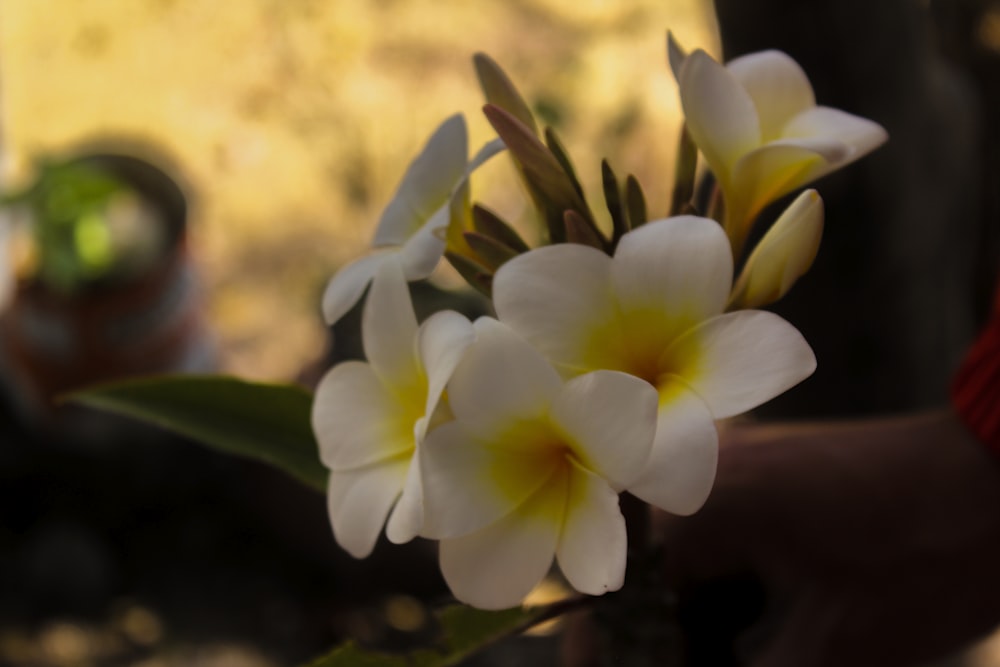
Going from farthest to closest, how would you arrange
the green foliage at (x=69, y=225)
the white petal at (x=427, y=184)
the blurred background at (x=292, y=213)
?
1. the green foliage at (x=69, y=225)
2. the blurred background at (x=292, y=213)
3. the white petal at (x=427, y=184)

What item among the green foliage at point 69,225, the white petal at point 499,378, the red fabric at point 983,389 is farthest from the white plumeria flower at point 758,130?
the green foliage at point 69,225

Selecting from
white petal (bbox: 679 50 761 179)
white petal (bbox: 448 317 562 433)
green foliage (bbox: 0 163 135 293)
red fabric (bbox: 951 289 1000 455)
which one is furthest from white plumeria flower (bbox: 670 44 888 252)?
green foliage (bbox: 0 163 135 293)

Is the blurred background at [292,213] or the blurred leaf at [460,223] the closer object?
the blurred leaf at [460,223]

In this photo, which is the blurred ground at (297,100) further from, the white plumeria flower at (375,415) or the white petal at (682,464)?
the white petal at (682,464)

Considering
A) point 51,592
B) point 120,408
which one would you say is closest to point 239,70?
point 51,592

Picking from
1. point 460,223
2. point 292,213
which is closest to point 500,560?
point 460,223

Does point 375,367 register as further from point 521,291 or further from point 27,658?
point 27,658

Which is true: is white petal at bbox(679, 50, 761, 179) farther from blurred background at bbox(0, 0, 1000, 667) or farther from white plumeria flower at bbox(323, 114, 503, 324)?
blurred background at bbox(0, 0, 1000, 667)
